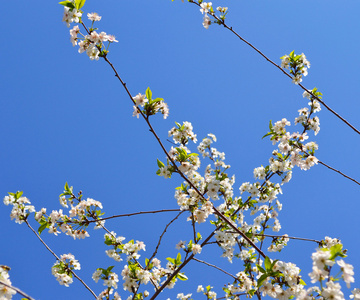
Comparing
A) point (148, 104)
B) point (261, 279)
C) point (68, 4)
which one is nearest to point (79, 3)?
point (68, 4)

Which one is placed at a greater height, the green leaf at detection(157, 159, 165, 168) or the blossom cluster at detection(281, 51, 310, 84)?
the blossom cluster at detection(281, 51, 310, 84)

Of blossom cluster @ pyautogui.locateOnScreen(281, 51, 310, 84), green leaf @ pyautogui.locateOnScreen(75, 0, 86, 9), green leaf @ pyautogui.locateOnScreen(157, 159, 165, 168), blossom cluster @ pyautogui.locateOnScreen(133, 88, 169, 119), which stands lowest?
green leaf @ pyautogui.locateOnScreen(157, 159, 165, 168)

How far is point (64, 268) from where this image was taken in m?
4.90

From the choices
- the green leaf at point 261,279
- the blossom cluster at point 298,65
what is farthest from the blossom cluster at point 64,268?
the blossom cluster at point 298,65

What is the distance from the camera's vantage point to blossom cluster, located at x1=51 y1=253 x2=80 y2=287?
4.80 meters

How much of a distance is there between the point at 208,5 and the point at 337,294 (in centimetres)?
517

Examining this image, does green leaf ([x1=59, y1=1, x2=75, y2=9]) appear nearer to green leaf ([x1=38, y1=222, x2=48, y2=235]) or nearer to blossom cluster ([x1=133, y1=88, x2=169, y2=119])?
blossom cluster ([x1=133, y1=88, x2=169, y2=119])

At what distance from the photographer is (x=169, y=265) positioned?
16.1 ft

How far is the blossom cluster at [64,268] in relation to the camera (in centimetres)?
480

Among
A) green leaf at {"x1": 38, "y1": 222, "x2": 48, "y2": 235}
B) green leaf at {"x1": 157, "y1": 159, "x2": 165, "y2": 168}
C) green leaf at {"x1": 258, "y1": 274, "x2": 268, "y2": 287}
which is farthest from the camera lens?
green leaf at {"x1": 38, "y1": 222, "x2": 48, "y2": 235}

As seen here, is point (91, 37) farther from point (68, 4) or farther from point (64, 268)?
point (64, 268)

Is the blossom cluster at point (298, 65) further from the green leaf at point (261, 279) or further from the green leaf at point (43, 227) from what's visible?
the green leaf at point (43, 227)

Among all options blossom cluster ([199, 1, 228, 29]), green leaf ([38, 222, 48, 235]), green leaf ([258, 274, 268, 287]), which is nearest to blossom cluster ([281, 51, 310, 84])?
blossom cluster ([199, 1, 228, 29])

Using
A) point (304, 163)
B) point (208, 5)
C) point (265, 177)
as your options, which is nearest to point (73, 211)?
point (265, 177)
